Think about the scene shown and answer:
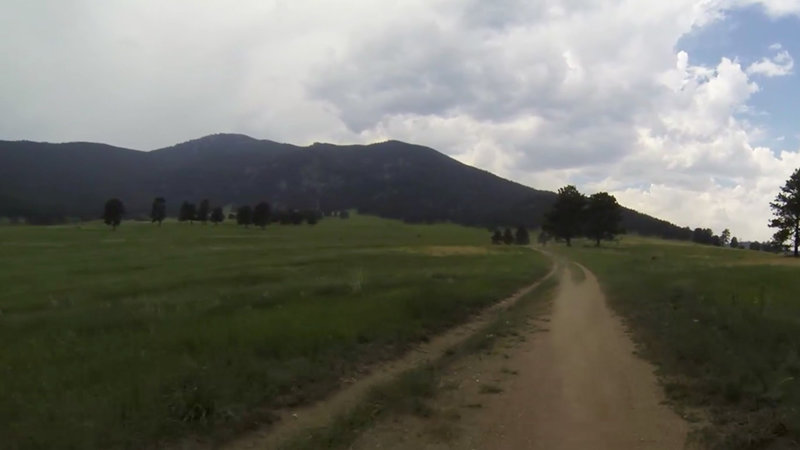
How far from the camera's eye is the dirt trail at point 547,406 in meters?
8.83

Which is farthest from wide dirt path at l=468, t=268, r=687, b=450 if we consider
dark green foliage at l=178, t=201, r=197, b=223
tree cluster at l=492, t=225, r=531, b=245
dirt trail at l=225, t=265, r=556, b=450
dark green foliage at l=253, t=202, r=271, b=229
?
dark green foliage at l=178, t=201, r=197, b=223

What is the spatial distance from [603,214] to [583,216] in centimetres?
420

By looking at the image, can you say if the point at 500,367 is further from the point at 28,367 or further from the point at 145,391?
the point at 28,367

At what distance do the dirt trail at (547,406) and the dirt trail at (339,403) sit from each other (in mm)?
1135

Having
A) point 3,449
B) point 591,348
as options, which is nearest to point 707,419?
point 591,348

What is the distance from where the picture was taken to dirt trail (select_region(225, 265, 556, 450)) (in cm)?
916

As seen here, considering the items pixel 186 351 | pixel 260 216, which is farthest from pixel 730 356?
pixel 260 216

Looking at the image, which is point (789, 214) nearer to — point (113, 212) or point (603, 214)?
point (603, 214)

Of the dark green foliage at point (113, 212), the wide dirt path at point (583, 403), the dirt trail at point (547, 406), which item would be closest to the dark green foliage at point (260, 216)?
the dark green foliage at point (113, 212)

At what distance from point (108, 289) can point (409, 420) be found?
26846mm

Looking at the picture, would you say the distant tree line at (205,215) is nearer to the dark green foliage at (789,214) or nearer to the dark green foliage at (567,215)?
the dark green foliage at (567,215)

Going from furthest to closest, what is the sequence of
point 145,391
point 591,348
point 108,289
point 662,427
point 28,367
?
1. point 108,289
2. point 591,348
3. point 28,367
4. point 145,391
5. point 662,427

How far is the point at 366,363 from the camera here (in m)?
14.4

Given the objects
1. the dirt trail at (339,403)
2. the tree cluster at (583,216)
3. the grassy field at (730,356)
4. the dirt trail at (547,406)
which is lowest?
the dirt trail at (339,403)
